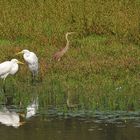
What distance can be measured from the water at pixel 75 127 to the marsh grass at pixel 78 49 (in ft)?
2.21

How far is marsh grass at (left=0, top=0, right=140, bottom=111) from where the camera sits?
1579 cm

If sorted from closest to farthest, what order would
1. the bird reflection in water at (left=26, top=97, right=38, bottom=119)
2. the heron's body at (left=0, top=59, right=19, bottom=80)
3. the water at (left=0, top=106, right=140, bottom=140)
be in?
the water at (left=0, top=106, right=140, bottom=140)
the bird reflection in water at (left=26, top=97, right=38, bottom=119)
the heron's body at (left=0, top=59, right=19, bottom=80)

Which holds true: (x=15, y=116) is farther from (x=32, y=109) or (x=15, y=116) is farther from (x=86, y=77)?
(x=86, y=77)

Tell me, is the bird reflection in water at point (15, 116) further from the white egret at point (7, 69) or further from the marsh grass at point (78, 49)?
the white egret at point (7, 69)

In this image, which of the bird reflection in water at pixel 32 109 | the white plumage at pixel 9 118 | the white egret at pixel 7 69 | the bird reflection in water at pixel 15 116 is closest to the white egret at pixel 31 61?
the white egret at pixel 7 69

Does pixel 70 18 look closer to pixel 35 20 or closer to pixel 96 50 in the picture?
pixel 35 20

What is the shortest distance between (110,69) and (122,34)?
4368 mm

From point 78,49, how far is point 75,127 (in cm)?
889

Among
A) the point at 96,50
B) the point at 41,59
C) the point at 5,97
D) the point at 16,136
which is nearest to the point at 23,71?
the point at 41,59

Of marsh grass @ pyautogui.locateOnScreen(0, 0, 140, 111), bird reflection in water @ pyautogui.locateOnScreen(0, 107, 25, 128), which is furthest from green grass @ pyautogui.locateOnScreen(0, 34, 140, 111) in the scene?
bird reflection in water @ pyautogui.locateOnScreen(0, 107, 25, 128)

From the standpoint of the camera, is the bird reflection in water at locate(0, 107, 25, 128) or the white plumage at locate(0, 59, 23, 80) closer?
the bird reflection in water at locate(0, 107, 25, 128)

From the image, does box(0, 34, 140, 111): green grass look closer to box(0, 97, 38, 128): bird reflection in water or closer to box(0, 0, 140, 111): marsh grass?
box(0, 0, 140, 111): marsh grass

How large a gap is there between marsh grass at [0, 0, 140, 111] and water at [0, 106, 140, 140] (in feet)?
2.21

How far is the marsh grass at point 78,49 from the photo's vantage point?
15.8 metres
